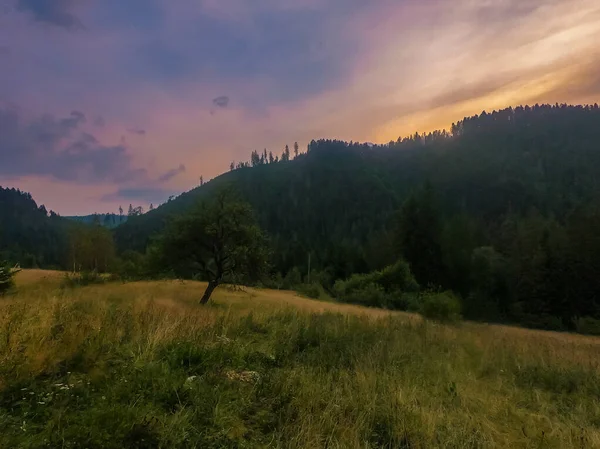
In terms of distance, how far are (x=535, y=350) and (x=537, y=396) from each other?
5205mm

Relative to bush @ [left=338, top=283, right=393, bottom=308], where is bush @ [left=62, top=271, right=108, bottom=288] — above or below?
above

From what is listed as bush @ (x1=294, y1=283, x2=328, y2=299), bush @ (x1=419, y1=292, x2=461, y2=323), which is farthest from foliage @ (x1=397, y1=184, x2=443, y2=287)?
bush @ (x1=419, y1=292, x2=461, y2=323)

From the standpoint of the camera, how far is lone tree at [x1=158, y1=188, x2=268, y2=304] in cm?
2078

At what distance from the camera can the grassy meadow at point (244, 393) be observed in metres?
3.44

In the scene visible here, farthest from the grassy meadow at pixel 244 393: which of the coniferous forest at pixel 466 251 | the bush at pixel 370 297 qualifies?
the bush at pixel 370 297

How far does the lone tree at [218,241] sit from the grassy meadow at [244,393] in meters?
13.4

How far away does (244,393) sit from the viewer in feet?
14.3

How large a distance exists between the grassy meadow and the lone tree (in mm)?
13379

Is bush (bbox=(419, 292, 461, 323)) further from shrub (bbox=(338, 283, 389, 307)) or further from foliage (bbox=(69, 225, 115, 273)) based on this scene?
foliage (bbox=(69, 225, 115, 273))

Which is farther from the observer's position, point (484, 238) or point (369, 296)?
point (484, 238)

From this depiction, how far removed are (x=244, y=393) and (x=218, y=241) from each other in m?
17.2

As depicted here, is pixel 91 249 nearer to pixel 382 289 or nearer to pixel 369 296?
pixel 369 296

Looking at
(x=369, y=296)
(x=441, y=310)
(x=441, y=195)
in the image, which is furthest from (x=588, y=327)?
(x=441, y=195)

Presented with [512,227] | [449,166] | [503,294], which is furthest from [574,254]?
[449,166]
